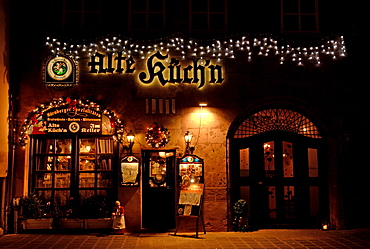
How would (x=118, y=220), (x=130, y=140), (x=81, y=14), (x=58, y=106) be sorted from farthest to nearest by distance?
(x=81, y=14), (x=58, y=106), (x=130, y=140), (x=118, y=220)

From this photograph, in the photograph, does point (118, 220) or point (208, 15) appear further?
point (208, 15)

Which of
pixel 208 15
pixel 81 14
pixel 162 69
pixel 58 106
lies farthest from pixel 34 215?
pixel 208 15

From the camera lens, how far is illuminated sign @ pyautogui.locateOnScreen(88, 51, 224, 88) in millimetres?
10719

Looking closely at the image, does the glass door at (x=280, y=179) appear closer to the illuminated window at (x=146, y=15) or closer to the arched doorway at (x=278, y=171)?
the arched doorway at (x=278, y=171)

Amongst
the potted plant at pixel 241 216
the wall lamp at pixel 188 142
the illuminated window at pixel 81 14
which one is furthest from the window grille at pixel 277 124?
the illuminated window at pixel 81 14

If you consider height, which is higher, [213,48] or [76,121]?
[213,48]

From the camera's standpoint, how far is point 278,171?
1090cm

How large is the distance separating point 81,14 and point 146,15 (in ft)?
6.28

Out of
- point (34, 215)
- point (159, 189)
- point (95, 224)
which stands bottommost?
point (95, 224)

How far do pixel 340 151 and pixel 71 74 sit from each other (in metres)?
7.88

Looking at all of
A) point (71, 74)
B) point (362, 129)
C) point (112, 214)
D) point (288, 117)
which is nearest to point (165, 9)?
point (71, 74)

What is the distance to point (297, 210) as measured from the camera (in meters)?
10.9

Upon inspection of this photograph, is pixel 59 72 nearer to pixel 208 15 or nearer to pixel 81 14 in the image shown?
pixel 81 14

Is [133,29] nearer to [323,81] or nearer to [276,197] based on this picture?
[323,81]
